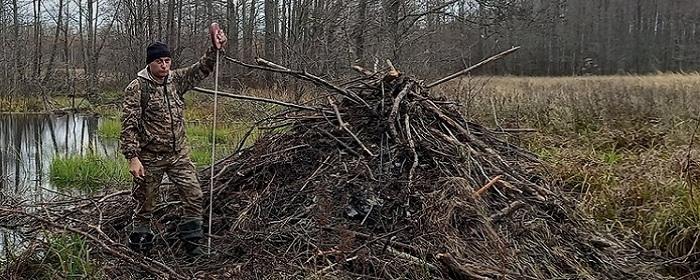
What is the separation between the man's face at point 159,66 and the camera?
4672 millimetres

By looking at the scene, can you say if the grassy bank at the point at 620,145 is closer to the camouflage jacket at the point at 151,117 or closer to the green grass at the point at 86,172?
the camouflage jacket at the point at 151,117

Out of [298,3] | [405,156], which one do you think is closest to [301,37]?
[298,3]

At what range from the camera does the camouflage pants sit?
15.8 ft

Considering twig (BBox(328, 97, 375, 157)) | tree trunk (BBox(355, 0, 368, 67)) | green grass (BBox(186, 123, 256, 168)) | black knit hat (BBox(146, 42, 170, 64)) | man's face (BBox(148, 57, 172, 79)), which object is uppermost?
tree trunk (BBox(355, 0, 368, 67))

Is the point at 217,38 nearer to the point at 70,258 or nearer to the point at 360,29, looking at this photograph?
the point at 70,258

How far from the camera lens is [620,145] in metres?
8.73

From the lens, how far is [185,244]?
486 centimetres

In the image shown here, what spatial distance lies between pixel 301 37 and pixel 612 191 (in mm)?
11925

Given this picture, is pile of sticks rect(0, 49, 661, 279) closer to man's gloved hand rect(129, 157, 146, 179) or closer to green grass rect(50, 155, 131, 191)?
man's gloved hand rect(129, 157, 146, 179)

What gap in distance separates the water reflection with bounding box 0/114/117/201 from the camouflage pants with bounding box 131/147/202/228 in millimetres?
2353

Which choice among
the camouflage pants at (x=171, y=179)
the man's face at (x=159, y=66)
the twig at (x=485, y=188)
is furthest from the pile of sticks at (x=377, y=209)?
the man's face at (x=159, y=66)

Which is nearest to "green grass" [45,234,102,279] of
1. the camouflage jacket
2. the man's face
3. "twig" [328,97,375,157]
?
the camouflage jacket

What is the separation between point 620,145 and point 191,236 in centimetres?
584

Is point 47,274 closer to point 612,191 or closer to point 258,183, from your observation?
point 258,183
